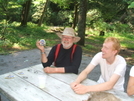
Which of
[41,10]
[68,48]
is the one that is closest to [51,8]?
[41,10]

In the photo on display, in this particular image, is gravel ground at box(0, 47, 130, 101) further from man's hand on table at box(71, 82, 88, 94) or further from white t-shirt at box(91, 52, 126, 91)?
man's hand on table at box(71, 82, 88, 94)

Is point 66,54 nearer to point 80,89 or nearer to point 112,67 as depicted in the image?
point 112,67

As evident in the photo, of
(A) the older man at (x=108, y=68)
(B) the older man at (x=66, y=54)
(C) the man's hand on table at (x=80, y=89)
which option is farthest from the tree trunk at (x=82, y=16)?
(C) the man's hand on table at (x=80, y=89)

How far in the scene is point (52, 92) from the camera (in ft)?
6.25

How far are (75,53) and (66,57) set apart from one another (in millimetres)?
220

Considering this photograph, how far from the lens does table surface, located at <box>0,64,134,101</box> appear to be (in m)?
1.79

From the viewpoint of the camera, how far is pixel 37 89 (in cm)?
196

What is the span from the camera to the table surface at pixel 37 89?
5.88 feet

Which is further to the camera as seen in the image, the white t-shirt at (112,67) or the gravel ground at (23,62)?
the gravel ground at (23,62)

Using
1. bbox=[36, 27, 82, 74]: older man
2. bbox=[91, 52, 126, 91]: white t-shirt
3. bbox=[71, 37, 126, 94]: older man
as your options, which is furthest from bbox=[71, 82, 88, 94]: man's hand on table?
bbox=[36, 27, 82, 74]: older man

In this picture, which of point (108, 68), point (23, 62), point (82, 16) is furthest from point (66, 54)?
point (82, 16)

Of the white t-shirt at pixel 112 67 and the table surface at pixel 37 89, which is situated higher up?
the white t-shirt at pixel 112 67

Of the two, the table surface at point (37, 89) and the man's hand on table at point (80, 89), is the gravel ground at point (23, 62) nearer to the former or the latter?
the table surface at point (37, 89)

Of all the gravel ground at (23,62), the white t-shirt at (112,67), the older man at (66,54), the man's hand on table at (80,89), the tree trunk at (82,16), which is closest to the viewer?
the man's hand on table at (80,89)
